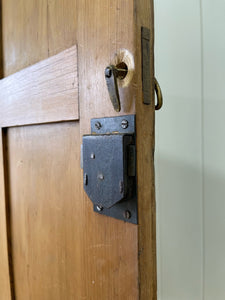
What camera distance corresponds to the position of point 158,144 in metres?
0.76

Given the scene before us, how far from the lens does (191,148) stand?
74cm

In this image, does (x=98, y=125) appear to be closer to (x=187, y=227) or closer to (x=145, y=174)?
(x=145, y=174)

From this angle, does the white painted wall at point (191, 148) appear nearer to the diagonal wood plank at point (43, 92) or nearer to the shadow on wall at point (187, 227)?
the shadow on wall at point (187, 227)

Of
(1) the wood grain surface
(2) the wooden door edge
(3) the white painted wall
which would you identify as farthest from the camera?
(3) the white painted wall

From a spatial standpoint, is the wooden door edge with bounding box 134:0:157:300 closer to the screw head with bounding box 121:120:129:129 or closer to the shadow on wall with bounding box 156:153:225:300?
the screw head with bounding box 121:120:129:129

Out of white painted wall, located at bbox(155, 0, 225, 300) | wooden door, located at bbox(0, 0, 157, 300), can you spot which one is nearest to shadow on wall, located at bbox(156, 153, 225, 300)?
white painted wall, located at bbox(155, 0, 225, 300)

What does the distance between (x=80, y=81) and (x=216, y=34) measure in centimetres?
55

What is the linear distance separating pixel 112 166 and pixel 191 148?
1.69 ft

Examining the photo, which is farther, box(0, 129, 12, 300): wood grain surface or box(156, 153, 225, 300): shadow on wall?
box(156, 153, 225, 300): shadow on wall

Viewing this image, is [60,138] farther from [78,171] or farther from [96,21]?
[96,21]

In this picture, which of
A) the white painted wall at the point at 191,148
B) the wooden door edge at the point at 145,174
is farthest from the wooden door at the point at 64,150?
the white painted wall at the point at 191,148

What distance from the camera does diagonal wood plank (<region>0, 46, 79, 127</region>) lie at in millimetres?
364

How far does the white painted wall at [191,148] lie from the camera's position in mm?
705

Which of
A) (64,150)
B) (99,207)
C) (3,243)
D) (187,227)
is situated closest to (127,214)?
(99,207)
